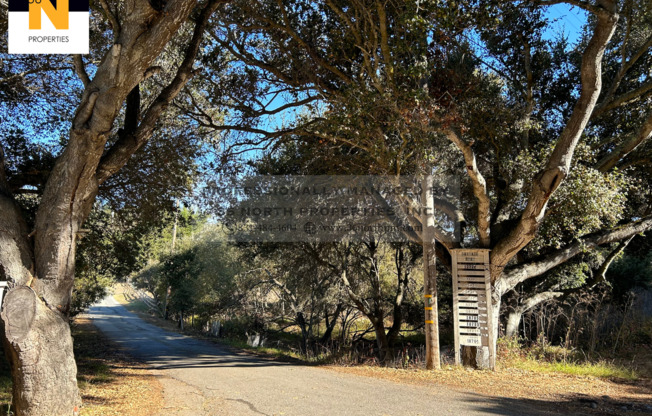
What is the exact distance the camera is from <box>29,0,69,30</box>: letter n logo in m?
7.38

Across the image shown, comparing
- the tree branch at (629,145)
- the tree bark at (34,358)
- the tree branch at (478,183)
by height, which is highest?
the tree branch at (629,145)

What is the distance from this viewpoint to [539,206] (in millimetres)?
9047

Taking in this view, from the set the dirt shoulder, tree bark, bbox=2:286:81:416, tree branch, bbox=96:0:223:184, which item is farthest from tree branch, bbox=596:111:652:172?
tree bark, bbox=2:286:81:416

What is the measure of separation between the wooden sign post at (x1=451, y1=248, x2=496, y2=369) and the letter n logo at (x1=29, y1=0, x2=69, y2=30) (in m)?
8.90

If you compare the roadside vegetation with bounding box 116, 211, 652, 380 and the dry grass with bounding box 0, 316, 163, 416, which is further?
the roadside vegetation with bounding box 116, 211, 652, 380

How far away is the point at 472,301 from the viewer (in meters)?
10.4

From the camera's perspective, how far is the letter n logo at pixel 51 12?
7.38 m

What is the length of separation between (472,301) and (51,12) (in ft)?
31.9

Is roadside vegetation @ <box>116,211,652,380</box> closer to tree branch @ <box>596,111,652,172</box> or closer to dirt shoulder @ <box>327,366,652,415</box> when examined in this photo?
dirt shoulder @ <box>327,366,652,415</box>

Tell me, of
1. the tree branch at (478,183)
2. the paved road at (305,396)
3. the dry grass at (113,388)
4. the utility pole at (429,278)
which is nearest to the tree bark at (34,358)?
the dry grass at (113,388)

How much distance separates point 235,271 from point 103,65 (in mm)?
19076

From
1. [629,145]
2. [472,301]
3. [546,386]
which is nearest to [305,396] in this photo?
[546,386]

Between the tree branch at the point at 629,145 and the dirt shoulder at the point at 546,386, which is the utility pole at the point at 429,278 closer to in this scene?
the dirt shoulder at the point at 546,386

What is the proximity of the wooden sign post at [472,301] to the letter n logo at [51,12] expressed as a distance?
8.90 meters
